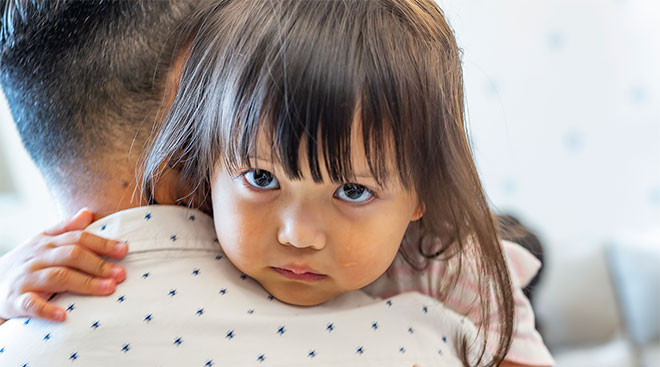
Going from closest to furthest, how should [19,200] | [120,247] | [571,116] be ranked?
[120,247] → [19,200] → [571,116]

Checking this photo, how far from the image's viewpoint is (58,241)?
0.76 metres

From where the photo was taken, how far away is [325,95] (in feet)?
2.08

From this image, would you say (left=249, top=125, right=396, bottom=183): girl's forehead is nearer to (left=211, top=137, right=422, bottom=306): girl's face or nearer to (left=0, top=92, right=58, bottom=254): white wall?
(left=211, top=137, right=422, bottom=306): girl's face

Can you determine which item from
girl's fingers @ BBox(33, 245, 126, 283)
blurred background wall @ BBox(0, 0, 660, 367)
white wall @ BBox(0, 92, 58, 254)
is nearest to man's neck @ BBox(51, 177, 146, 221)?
girl's fingers @ BBox(33, 245, 126, 283)

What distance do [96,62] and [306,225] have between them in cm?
35

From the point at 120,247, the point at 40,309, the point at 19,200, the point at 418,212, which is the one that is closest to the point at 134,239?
the point at 120,247

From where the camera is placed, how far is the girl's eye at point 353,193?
0.69 metres

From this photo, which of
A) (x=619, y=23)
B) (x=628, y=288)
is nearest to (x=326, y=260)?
(x=628, y=288)

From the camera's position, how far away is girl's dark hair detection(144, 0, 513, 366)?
0.64m

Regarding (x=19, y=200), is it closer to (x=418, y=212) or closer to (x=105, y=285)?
(x=105, y=285)

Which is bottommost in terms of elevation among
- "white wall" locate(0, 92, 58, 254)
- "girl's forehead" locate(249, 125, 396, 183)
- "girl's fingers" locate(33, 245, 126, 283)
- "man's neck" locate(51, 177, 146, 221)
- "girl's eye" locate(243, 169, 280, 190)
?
"white wall" locate(0, 92, 58, 254)

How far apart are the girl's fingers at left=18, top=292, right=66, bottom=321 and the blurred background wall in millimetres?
1527

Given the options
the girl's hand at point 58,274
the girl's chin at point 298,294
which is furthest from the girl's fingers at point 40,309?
the girl's chin at point 298,294

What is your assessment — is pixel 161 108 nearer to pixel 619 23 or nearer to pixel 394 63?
pixel 394 63
